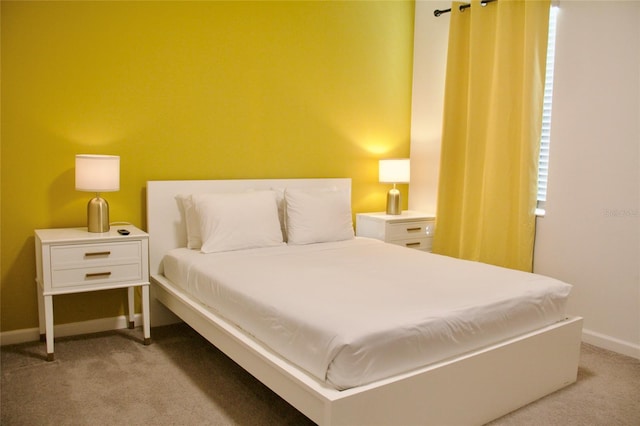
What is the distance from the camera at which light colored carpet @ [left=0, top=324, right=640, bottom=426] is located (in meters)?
2.31

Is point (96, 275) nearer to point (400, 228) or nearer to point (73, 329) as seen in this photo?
point (73, 329)

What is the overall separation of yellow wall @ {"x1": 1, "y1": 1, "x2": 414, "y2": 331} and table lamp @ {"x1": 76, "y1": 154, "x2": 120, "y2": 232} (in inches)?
10.4

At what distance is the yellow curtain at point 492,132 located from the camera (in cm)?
349

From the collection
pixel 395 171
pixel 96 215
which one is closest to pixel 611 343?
pixel 395 171

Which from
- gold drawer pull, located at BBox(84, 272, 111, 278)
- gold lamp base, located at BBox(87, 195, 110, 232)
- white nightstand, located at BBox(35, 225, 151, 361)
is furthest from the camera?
gold lamp base, located at BBox(87, 195, 110, 232)

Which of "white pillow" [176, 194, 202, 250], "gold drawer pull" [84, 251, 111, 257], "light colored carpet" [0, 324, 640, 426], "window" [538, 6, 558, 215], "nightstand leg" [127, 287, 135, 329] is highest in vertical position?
"window" [538, 6, 558, 215]

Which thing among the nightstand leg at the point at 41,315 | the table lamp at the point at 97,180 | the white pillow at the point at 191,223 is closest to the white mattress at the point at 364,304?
the white pillow at the point at 191,223

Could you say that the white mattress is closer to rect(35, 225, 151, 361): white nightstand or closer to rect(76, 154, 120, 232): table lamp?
rect(35, 225, 151, 361): white nightstand

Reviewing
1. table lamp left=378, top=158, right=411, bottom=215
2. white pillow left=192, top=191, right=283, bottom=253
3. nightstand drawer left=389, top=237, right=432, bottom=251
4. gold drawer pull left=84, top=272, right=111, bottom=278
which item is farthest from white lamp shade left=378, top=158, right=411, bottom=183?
gold drawer pull left=84, top=272, right=111, bottom=278

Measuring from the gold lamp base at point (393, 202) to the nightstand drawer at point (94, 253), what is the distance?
200 centimetres

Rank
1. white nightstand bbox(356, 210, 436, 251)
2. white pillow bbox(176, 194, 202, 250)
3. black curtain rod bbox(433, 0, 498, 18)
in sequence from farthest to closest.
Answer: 1. white nightstand bbox(356, 210, 436, 251)
2. black curtain rod bbox(433, 0, 498, 18)
3. white pillow bbox(176, 194, 202, 250)

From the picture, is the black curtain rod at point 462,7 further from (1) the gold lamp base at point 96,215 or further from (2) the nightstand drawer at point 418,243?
(1) the gold lamp base at point 96,215

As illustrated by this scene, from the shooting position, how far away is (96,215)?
3031 mm

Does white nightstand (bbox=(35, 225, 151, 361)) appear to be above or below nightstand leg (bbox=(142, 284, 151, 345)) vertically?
above
